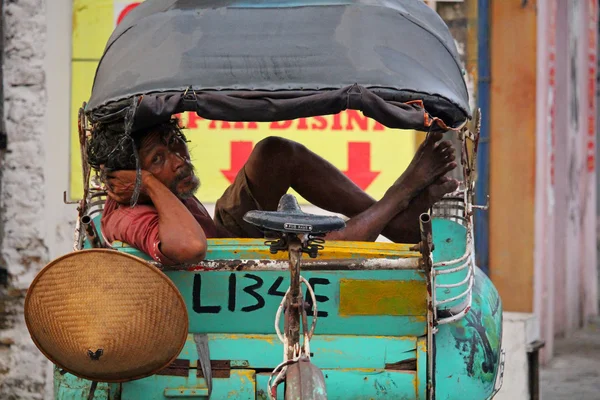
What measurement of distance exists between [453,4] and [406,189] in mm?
2922

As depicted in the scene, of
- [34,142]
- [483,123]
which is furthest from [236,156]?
[483,123]

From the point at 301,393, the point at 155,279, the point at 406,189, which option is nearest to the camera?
the point at 301,393

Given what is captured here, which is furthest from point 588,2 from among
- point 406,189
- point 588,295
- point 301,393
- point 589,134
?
point 301,393

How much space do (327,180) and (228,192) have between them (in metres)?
0.45

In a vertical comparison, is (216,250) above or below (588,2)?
below

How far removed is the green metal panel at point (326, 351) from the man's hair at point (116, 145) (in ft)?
2.34

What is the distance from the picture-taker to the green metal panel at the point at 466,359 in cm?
340

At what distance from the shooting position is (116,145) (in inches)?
147

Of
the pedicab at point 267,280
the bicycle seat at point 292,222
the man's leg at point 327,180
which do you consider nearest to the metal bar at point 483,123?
the man's leg at point 327,180

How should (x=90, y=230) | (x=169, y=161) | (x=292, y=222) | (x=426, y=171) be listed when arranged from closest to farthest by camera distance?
1. (x=292, y=222)
2. (x=90, y=230)
3. (x=169, y=161)
4. (x=426, y=171)

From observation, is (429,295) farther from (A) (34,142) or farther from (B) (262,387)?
(A) (34,142)

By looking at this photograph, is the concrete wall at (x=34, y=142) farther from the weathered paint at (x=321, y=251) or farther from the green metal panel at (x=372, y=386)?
the green metal panel at (x=372, y=386)

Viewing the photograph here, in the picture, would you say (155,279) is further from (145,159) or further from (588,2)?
(588,2)

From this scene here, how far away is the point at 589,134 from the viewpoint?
10656 mm
